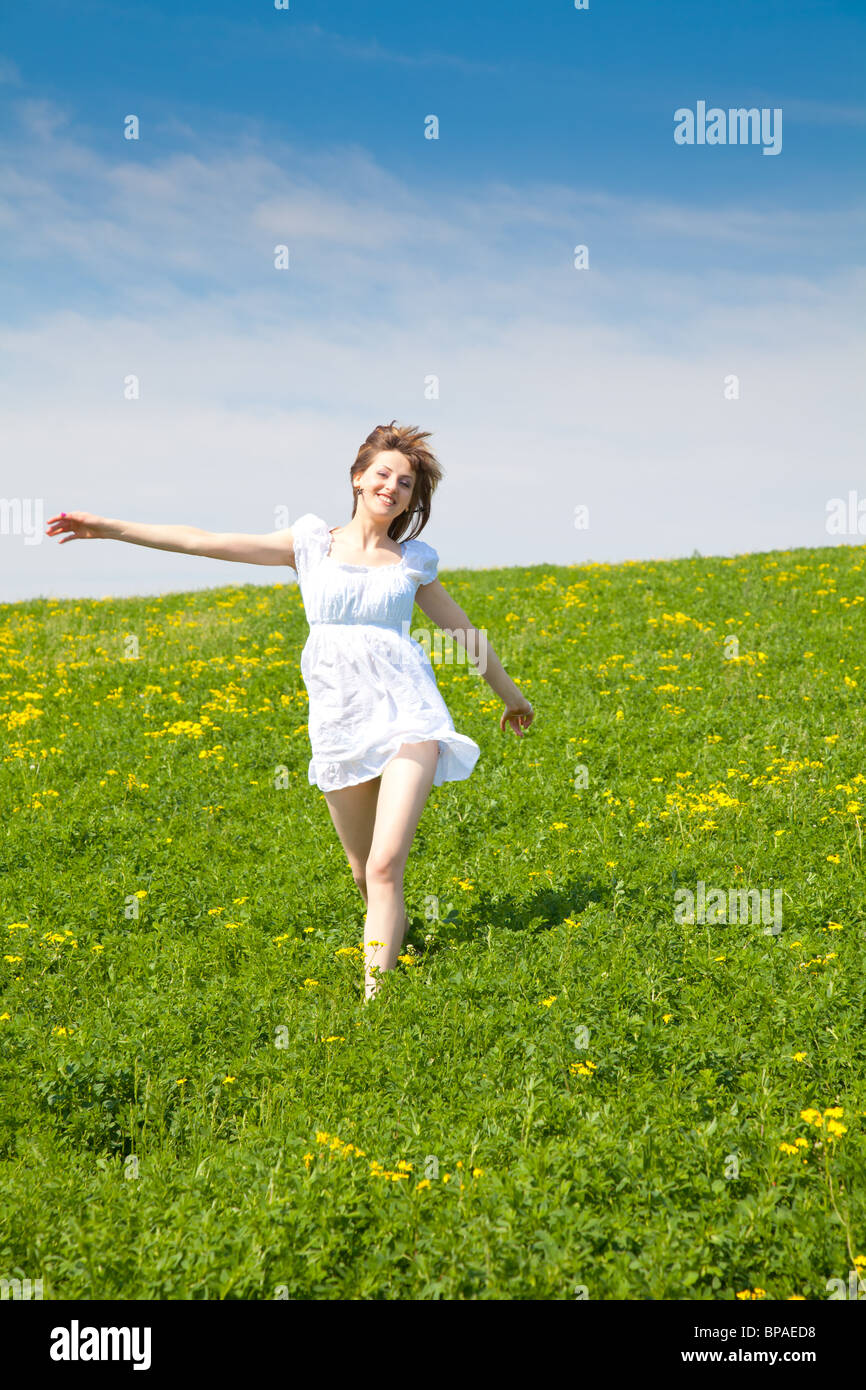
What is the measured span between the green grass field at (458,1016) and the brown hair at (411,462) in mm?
2630

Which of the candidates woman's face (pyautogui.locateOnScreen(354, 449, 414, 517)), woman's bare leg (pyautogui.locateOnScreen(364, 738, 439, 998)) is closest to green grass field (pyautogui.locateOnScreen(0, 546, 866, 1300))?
woman's bare leg (pyautogui.locateOnScreen(364, 738, 439, 998))

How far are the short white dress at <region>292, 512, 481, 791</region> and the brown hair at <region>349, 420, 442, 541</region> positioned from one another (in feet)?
1.09

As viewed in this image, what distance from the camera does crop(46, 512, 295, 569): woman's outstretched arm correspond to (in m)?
5.68

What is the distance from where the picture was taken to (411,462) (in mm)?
5918

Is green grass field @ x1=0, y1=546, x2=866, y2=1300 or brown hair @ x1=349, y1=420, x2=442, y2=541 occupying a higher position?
brown hair @ x1=349, y1=420, x2=442, y2=541

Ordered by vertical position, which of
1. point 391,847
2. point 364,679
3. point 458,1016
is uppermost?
point 364,679

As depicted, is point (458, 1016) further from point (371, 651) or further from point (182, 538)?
point (182, 538)

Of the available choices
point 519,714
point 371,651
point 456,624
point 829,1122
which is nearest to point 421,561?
point 456,624

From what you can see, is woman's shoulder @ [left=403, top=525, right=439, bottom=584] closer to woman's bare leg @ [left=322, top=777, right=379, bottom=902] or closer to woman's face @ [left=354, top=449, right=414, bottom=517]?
woman's face @ [left=354, top=449, right=414, bottom=517]

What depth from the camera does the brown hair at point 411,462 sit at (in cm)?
596

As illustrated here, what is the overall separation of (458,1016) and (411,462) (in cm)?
321

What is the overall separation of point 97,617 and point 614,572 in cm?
1049
